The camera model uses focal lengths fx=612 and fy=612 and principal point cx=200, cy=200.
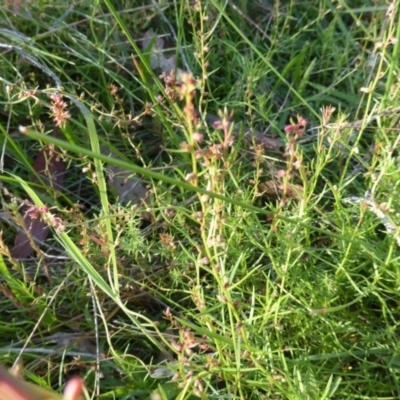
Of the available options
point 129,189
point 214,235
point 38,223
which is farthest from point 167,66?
point 214,235

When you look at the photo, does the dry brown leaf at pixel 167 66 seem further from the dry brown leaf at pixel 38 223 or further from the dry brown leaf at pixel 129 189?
the dry brown leaf at pixel 38 223

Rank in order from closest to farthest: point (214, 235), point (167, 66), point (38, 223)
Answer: point (214, 235), point (38, 223), point (167, 66)

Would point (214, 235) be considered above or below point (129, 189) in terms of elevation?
above

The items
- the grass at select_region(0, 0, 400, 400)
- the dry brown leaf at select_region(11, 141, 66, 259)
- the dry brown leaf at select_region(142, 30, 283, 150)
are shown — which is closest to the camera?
the grass at select_region(0, 0, 400, 400)

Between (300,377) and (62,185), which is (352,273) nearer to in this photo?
(300,377)

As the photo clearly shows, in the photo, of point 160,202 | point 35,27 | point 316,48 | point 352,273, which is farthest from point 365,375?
point 35,27

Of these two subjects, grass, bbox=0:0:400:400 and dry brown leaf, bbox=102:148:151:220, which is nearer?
grass, bbox=0:0:400:400

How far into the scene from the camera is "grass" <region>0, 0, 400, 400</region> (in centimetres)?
136

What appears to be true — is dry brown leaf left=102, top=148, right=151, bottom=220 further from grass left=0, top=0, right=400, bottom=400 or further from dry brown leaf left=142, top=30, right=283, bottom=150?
dry brown leaf left=142, top=30, right=283, bottom=150

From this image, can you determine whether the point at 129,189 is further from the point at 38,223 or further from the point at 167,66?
the point at 167,66

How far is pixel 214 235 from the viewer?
3.91 feet

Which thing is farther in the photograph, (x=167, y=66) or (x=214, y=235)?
(x=167, y=66)

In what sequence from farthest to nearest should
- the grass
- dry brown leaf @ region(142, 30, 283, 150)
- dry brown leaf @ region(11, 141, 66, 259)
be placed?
dry brown leaf @ region(142, 30, 283, 150) < dry brown leaf @ region(11, 141, 66, 259) < the grass

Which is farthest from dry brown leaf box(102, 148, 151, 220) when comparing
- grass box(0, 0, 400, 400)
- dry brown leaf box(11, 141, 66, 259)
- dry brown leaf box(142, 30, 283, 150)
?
dry brown leaf box(142, 30, 283, 150)
